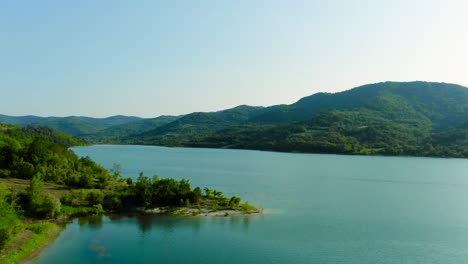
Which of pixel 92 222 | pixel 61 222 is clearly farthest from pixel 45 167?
pixel 92 222

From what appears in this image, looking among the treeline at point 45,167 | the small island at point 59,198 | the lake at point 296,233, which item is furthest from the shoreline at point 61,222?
the treeline at point 45,167

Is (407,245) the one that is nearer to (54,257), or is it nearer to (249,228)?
(249,228)

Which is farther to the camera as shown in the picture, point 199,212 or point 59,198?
point 199,212

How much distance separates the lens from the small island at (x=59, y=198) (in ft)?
134

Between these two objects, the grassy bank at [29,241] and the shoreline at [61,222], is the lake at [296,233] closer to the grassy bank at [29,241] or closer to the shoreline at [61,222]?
the shoreline at [61,222]

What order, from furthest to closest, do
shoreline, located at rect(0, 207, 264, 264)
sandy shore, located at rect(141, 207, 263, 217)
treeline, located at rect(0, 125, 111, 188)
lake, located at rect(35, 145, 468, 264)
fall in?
treeline, located at rect(0, 125, 111, 188)
sandy shore, located at rect(141, 207, 263, 217)
lake, located at rect(35, 145, 468, 264)
shoreline, located at rect(0, 207, 264, 264)

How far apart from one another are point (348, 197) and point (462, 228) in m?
24.1

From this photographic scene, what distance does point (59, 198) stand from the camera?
56.6 metres

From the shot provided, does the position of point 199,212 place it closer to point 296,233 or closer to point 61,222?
point 296,233

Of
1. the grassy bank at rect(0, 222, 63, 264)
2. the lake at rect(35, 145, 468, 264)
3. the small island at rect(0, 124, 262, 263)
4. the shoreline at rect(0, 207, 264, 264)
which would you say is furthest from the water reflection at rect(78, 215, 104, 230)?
the grassy bank at rect(0, 222, 63, 264)

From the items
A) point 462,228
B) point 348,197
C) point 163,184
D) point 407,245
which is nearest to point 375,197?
point 348,197

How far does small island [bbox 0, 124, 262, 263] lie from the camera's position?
41.0 m

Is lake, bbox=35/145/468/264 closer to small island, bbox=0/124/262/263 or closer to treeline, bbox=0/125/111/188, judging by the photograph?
small island, bbox=0/124/262/263

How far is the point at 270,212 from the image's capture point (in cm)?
6019
